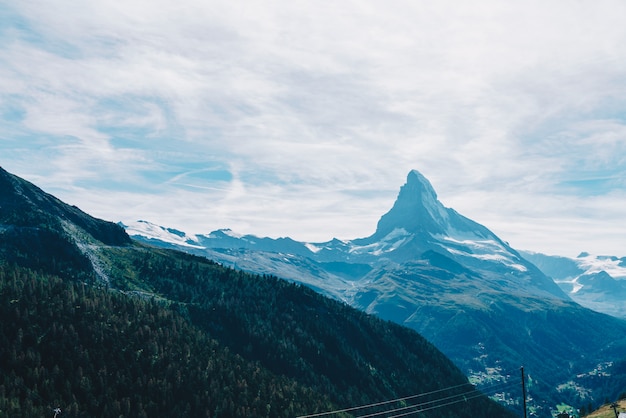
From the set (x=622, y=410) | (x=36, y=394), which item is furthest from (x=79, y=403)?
(x=622, y=410)

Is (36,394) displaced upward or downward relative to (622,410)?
downward

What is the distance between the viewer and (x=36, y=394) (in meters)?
186

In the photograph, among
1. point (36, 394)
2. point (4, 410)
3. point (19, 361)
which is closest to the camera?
point (4, 410)

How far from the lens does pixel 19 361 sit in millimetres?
198000

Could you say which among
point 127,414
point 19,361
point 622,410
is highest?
point 622,410

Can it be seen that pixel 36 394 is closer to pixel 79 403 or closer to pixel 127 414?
pixel 79 403

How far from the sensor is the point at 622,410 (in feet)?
614

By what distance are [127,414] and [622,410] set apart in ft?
614

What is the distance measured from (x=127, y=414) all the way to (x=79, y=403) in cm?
1836

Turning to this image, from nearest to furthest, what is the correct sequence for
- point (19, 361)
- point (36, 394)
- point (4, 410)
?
point (4, 410) → point (36, 394) → point (19, 361)

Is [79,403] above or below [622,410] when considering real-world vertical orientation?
below

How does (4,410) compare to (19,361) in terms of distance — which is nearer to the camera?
(4,410)

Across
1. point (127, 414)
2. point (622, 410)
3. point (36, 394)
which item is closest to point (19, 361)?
point (36, 394)

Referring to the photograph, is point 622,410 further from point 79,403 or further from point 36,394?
point 36,394
